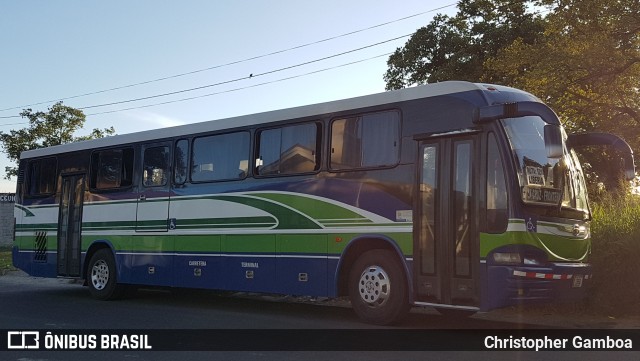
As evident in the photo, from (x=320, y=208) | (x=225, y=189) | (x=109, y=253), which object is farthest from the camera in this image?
(x=109, y=253)

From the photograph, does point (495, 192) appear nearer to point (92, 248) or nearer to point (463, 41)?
point (92, 248)

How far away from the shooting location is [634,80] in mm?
23047

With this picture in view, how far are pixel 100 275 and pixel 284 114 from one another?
19.8 ft

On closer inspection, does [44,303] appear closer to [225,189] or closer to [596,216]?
[225,189]

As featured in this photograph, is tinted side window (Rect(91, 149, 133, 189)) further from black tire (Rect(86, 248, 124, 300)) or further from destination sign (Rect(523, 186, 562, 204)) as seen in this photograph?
destination sign (Rect(523, 186, 562, 204))

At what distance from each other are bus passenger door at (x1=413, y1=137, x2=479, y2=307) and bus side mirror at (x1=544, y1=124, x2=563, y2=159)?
3.54ft

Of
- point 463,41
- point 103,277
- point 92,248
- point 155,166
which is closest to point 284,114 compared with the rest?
point 155,166

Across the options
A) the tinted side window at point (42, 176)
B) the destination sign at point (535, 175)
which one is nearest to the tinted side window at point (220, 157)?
the tinted side window at point (42, 176)

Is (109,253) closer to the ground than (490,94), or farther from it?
closer to the ground

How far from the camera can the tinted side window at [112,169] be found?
14086 mm

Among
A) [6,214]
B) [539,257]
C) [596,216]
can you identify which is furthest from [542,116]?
[6,214]

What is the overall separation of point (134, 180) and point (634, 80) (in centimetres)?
1788

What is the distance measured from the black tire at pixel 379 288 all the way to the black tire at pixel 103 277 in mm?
6273

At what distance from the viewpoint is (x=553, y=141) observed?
8.16 metres
